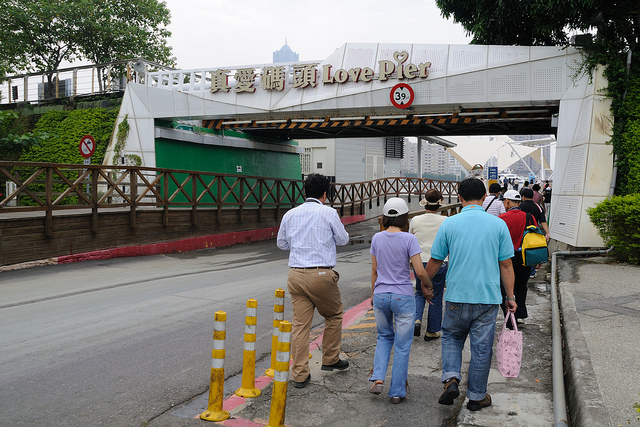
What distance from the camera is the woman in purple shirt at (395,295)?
180 inches

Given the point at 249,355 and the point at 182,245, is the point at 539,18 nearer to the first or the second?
the point at 182,245

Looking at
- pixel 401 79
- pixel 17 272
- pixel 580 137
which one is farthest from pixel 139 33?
pixel 580 137

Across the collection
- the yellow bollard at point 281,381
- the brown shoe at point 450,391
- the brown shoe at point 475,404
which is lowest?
the brown shoe at point 475,404

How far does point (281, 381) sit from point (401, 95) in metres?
13.8

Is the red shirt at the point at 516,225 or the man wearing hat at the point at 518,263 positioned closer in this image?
the man wearing hat at the point at 518,263

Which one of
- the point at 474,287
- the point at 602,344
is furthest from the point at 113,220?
the point at 602,344

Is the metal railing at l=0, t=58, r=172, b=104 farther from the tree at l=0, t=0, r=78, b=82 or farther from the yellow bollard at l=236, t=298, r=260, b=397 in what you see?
the yellow bollard at l=236, t=298, r=260, b=397

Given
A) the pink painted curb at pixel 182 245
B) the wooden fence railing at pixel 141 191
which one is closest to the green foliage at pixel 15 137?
the wooden fence railing at pixel 141 191

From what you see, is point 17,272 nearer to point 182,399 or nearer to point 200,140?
point 182,399

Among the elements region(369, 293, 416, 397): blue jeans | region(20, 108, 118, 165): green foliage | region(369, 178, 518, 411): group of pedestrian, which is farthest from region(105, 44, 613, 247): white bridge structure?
region(369, 293, 416, 397): blue jeans

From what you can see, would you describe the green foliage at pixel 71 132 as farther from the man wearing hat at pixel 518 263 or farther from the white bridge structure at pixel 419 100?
the man wearing hat at pixel 518 263

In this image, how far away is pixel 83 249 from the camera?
12.7m

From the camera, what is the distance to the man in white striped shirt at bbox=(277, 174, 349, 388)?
4.84 m

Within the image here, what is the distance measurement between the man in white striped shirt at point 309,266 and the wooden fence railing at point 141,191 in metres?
8.62
